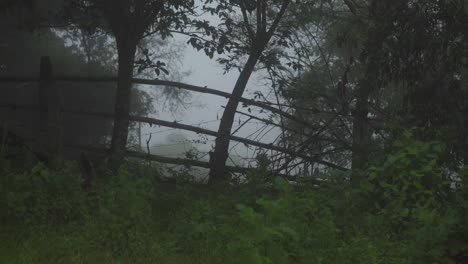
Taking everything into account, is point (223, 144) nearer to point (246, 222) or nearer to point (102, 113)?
point (102, 113)

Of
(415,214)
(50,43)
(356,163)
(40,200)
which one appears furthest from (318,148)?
(50,43)

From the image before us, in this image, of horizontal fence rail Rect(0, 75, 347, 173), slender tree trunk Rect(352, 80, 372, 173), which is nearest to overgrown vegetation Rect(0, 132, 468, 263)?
slender tree trunk Rect(352, 80, 372, 173)

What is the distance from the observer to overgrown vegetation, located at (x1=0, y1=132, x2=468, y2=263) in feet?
11.7

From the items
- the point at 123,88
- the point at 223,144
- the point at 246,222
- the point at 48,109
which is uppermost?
the point at 123,88

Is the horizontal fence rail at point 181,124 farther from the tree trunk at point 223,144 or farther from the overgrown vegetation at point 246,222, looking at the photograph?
the overgrown vegetation at point 246,222

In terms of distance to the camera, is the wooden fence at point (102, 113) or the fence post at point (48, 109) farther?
the wooden fence at point (102, 113)

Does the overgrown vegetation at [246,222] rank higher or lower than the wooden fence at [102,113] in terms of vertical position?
lower

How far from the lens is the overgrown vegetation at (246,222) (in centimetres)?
358

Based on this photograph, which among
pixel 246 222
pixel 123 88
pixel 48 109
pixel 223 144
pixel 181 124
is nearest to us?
pixel 246 222

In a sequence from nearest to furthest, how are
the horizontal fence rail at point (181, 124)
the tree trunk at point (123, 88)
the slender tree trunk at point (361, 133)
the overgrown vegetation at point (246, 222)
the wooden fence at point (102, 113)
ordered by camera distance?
the overgrown vegetation at point (246, 222), the slender tree trunk at point (361, 133), the tree trunk at point (123, 88), the wooden fence at point (102, 113), the horizontal fence rail at point (181, 124)

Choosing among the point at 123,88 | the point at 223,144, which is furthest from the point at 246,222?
the point at 223,144

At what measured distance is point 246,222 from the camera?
3.49 metres

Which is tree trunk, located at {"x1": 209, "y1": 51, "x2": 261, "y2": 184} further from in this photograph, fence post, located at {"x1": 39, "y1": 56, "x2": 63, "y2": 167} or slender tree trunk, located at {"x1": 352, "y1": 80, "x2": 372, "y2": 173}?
Result: fence post, located at {"x1": 39, "y1": 56, "x2": 63, "y2": 167}

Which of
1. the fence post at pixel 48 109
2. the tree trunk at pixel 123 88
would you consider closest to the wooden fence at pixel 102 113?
the fence post at pixel 48 109
